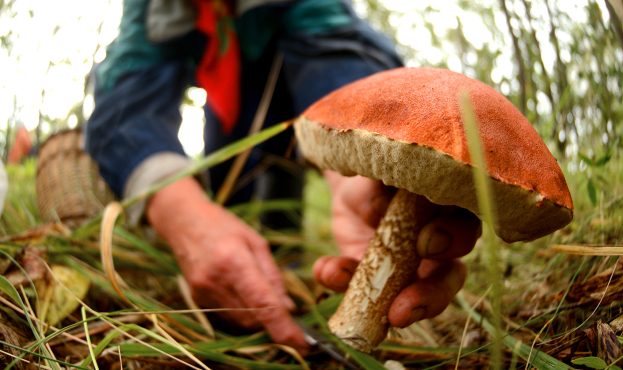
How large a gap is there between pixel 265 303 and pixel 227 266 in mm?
114

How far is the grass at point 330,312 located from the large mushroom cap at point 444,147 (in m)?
0.10

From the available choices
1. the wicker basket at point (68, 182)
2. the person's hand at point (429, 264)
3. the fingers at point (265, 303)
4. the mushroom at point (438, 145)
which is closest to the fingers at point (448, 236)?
the person's hand at point (429, 264)

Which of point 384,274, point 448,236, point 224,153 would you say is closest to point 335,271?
point 384,274

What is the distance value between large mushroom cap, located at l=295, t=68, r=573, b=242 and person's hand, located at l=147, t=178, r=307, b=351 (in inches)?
15.5

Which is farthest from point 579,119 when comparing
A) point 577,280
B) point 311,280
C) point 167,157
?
point 167,157

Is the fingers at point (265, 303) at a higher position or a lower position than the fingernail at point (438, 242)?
lower

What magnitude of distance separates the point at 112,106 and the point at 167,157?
0.99 ft

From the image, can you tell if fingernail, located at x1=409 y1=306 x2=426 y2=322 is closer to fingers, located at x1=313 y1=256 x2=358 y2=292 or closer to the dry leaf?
fingers, located at x1=313 y1=256 x2=358 y2=292

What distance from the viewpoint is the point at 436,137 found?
17.3 inches

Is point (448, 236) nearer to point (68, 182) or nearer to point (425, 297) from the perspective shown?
point (425, 297)

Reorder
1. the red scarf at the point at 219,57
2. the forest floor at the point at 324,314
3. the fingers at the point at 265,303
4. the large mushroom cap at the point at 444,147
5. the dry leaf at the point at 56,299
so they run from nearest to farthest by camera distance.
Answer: the large mushroom cap at the point at 444,147
the forest floor at the point at 324,314
the dry leaf at the point at 56,299
the fingers at the point at 265,303
the red scarf at the point at 219,57

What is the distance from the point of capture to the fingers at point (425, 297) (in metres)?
0.63

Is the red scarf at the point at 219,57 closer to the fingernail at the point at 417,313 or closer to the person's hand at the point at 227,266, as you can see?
the person's hand at the point at 227,266

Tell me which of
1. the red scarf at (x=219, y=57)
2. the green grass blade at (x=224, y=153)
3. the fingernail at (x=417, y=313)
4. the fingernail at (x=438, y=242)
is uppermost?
the red scarf at (x=219, y=57)
